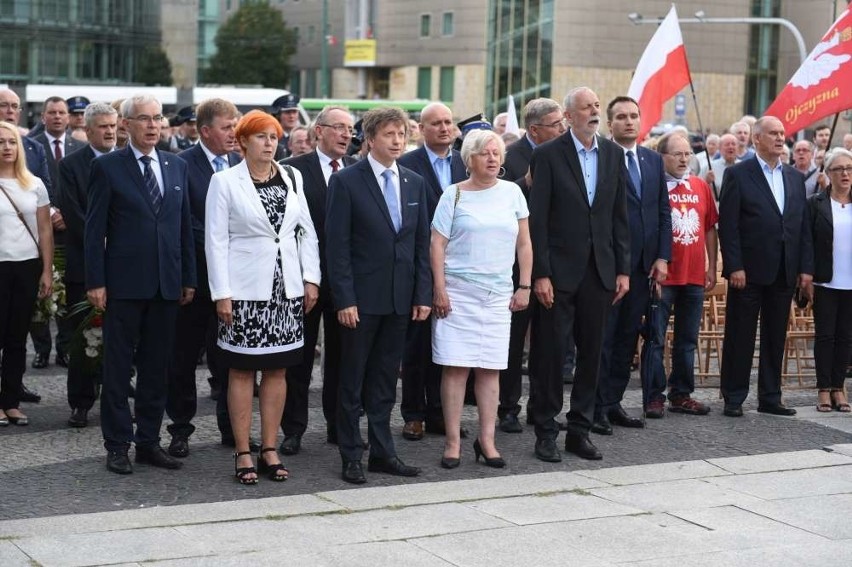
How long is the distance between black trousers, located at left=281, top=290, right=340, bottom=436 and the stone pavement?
1.33 m

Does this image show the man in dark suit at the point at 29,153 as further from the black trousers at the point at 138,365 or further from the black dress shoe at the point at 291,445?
the black dress shoe at the point at 291,445

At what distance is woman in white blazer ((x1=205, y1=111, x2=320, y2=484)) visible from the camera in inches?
313

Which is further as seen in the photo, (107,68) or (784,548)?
(107,68)

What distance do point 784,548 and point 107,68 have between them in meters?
75.7

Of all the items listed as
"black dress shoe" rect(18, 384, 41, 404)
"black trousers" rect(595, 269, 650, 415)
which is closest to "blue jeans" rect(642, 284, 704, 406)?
"black trousers" rect(595, 269, 650, 415)

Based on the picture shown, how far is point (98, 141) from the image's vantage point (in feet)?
33.0

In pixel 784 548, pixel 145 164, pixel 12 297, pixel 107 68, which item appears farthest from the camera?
pixel 107 68

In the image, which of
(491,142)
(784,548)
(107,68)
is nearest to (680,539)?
(784,548)

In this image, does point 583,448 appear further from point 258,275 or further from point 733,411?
point 258,275

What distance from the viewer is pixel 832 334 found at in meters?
11.1

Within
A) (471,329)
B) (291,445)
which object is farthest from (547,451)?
(291,445)

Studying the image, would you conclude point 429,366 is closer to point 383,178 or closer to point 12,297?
point 383,178

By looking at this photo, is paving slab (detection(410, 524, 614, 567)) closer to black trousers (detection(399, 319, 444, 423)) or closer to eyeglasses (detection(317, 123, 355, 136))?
black trousers (detection(399, 319, 444, 423))

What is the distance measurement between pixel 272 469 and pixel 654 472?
2.26 m
